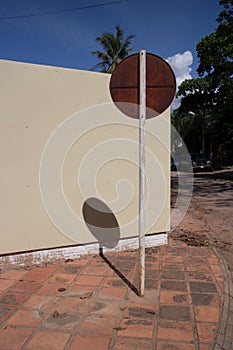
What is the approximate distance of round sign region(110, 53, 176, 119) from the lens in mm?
2725

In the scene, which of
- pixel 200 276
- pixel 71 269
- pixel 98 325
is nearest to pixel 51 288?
pixel 71 269

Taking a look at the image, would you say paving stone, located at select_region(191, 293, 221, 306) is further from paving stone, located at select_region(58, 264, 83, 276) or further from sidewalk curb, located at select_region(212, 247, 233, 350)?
paving stone, located at select_region(58, 264, 83, 276)

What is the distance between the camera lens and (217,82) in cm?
2269

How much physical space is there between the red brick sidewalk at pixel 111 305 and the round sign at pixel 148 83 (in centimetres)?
198

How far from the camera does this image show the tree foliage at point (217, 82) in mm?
14654

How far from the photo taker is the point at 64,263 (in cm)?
374

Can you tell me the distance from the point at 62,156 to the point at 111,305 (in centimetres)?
195

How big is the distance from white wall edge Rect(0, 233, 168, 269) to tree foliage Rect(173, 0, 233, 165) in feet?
45.4

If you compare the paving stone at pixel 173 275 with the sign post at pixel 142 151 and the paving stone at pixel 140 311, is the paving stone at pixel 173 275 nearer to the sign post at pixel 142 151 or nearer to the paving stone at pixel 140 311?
the sign post at pixel 142 151

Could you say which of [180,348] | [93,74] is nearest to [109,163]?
[93,74]

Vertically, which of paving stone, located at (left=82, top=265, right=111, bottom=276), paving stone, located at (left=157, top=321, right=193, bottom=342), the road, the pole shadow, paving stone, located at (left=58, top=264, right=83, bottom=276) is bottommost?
the road

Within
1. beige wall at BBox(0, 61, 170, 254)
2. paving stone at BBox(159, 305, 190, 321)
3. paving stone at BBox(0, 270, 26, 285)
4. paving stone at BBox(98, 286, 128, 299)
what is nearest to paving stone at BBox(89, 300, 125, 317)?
paving stone at BBox(98, 286, 128, 299)

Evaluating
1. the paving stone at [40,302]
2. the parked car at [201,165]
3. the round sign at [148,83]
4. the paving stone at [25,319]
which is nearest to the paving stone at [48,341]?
the paving stone at [25,319]

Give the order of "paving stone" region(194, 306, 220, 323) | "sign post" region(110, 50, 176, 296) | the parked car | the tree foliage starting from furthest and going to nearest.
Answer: the parked car < the tree foliage < "sign post" region(110, 50, 176, 296) < "paving stone" region(194, 306, 220, 323)
